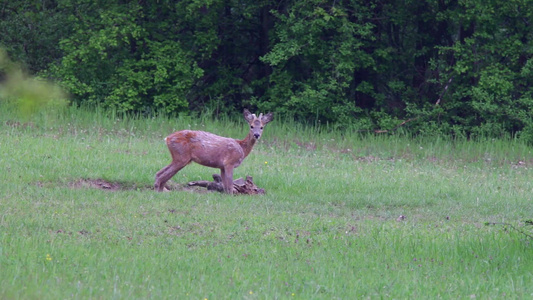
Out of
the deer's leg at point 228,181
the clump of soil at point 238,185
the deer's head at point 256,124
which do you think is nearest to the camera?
the deer's leg at point 228,181

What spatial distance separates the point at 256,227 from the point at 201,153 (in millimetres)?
3355

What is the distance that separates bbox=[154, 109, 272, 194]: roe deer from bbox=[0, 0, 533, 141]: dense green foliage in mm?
10511

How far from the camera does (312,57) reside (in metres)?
25.7

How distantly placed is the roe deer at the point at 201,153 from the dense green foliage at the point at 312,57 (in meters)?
10.5

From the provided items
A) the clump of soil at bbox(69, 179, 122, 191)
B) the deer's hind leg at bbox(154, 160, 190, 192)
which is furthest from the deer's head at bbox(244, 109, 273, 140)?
the clump of soil at bbox(69, 179, 122, 191)

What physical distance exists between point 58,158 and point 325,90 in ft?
39.0

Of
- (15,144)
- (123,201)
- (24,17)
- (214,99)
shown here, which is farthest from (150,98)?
(123,201)

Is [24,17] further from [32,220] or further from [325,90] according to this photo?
[32,220]

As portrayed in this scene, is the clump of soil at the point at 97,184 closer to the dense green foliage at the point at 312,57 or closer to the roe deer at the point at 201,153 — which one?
the roe deer at the point at 201,153

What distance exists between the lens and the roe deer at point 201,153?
13070 millimetres

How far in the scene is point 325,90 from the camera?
81.8ft

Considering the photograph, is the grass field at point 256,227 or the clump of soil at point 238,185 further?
the clump of soil at point 238,185

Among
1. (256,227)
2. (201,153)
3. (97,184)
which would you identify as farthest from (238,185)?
(256,227)

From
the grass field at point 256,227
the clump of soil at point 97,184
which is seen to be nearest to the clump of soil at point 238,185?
the grass field at point 256,227
